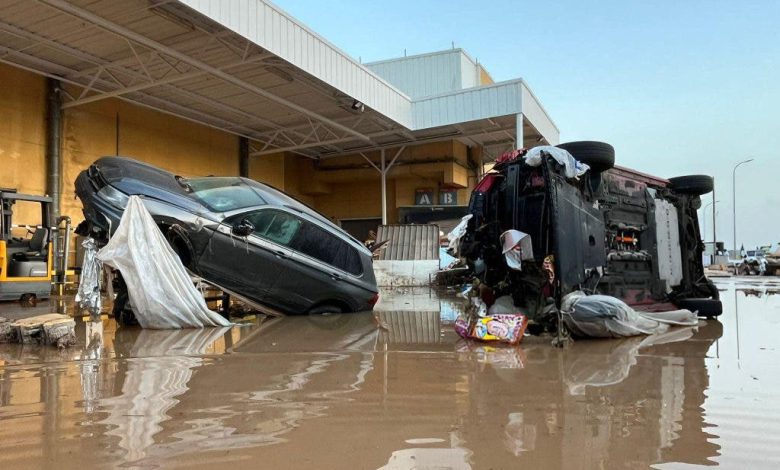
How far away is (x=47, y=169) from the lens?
13.7 metres

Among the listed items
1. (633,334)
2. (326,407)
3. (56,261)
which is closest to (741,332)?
(633,334)

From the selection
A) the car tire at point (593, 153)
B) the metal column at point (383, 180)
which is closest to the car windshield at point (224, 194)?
the car tire at point (593, 153)

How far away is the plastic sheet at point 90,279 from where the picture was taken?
6434 millimetres

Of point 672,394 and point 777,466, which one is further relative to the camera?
point 672,394

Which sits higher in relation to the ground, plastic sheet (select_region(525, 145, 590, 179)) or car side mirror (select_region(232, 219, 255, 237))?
plastic sheet (select_region(525, 145, 590, 179))

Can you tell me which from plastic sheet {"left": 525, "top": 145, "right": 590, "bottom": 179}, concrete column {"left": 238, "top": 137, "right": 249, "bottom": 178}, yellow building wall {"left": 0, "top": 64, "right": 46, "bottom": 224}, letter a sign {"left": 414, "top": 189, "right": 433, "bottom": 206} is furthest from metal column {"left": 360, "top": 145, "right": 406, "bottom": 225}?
plastic sheet {"left": 525, "top": 145, "right": 590, "bottom": 179}

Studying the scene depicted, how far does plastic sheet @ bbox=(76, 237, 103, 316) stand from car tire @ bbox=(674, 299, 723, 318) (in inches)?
301

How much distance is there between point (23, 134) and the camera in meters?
13.3

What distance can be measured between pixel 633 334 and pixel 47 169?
1424 cm

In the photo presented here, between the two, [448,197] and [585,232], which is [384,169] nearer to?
[448,197]

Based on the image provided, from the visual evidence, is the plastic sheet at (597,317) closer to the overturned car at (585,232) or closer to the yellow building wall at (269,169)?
the overturned car at (585,232)

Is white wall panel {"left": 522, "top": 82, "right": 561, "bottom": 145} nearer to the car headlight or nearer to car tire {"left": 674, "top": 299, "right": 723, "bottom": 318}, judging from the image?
car tire {"left": 674, "top": 299, "right": 723, "bottom": 318}

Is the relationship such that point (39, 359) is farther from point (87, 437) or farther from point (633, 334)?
point (633, 334)

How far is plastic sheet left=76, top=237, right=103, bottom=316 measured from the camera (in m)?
6.43
